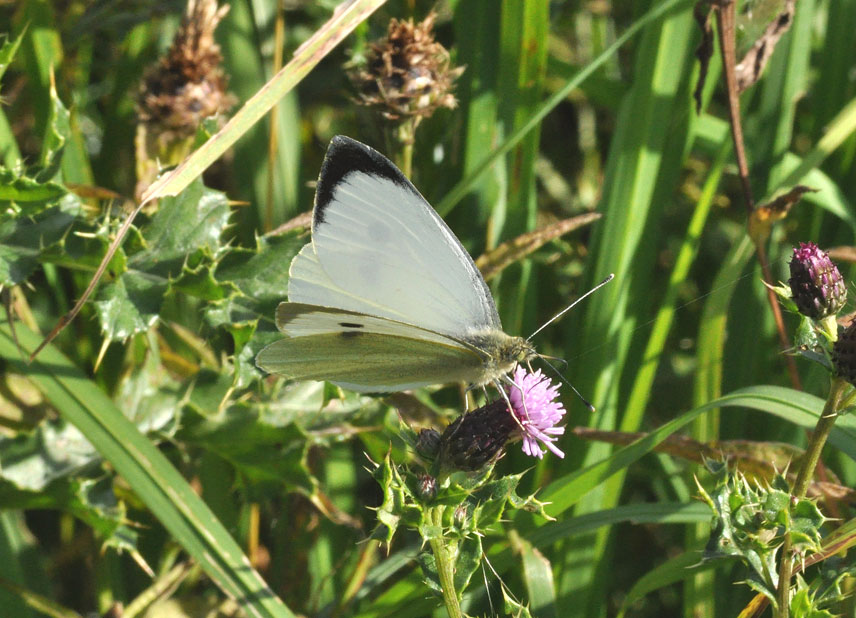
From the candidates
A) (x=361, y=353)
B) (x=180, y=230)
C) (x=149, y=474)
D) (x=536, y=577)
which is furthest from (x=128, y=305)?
(x=536, y=577)

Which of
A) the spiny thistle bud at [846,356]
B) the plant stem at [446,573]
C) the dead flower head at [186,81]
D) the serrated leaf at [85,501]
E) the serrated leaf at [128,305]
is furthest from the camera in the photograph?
the dead flower head at [186,81]

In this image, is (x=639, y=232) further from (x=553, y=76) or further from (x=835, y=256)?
(x=553, y=76)

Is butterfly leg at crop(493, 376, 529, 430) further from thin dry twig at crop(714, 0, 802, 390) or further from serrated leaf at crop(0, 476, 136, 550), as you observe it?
serrated leaf at crop(0, 476, 136, 550)

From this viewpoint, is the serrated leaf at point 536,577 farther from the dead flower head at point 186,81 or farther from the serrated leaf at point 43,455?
the dead flower head at point 186,81

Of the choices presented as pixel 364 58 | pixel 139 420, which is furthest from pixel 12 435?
pixel 364 58

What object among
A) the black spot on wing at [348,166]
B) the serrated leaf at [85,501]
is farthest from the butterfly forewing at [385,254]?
the serrated leaf at [85,501]

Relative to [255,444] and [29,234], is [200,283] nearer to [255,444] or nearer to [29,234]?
[29,234]
